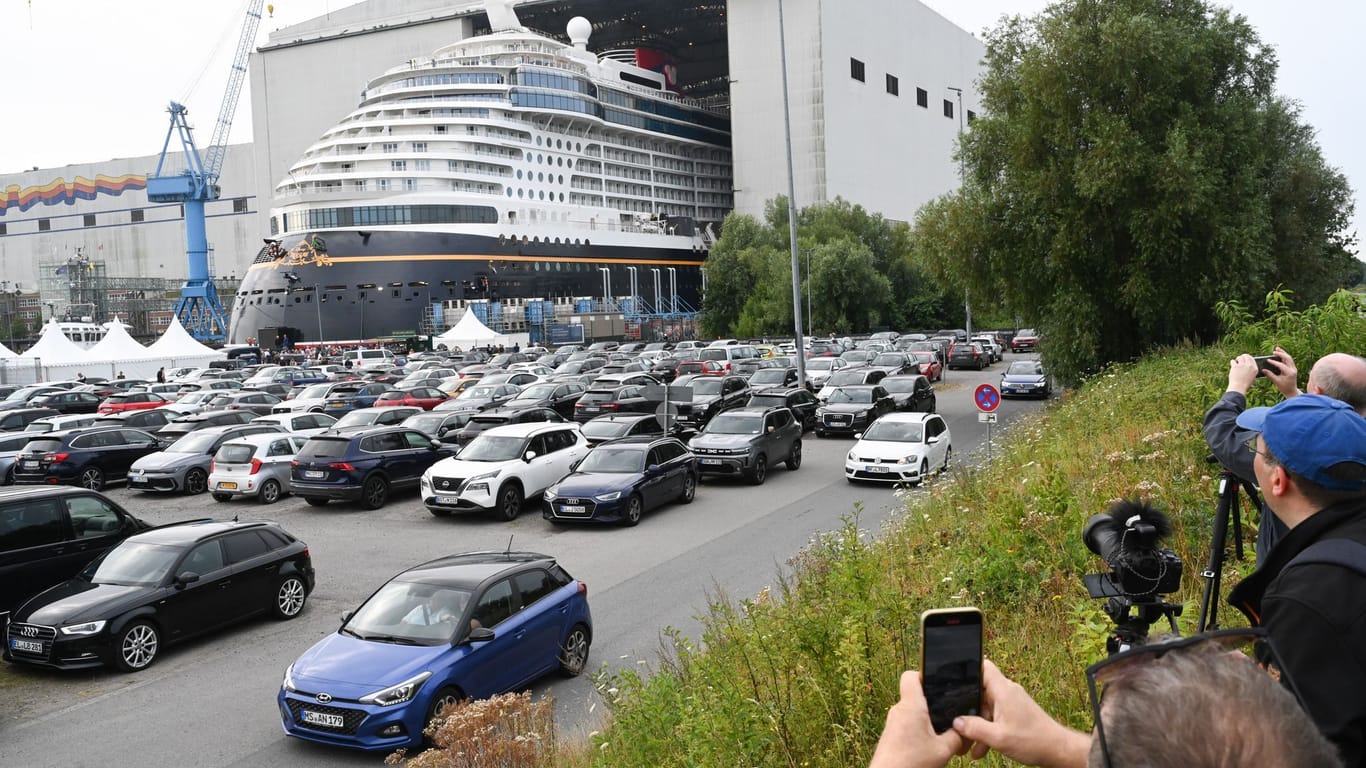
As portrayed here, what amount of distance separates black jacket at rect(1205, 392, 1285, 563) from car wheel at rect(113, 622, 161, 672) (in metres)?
10.0

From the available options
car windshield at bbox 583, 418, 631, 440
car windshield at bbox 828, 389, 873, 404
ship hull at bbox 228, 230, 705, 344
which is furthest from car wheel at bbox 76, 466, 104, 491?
ship hull at bbox 228, 230, 705, 344

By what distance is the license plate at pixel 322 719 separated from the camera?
7.43 metres

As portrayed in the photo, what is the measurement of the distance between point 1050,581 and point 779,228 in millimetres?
68839

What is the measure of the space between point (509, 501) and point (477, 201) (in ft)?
175

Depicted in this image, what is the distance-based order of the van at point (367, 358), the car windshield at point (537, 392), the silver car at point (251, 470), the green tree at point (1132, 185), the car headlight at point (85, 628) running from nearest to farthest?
the car headlight at point (85, 628) < the silver car at point (251, 470) < the green tree at point (1132, 185) < the car windshield at point (537, 392) < the van at point (367, 358)

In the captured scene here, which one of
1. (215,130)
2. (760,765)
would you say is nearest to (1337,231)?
(760,765)

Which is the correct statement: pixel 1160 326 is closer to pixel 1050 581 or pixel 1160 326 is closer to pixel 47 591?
pixel 1050 581

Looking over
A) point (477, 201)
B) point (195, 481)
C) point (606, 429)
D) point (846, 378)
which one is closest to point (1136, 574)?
point (606, 429)

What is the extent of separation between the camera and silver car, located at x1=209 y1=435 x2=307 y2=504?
19.1 metres

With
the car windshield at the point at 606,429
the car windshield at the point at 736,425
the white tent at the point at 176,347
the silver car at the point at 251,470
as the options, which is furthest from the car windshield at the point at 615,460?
the white tent at the point at 176,347

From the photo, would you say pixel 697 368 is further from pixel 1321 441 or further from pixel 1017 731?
pixel 1017 731

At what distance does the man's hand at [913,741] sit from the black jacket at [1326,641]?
849 millimetres

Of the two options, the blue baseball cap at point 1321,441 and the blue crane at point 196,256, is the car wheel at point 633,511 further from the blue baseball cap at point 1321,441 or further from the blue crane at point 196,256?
the blue crane at point 196,256

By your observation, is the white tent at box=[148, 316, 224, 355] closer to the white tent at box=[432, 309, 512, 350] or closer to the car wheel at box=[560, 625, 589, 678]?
the white tent at box=[432, 309, 512, 350]
